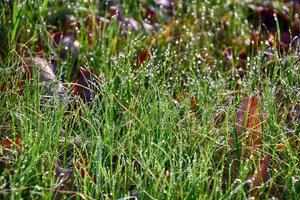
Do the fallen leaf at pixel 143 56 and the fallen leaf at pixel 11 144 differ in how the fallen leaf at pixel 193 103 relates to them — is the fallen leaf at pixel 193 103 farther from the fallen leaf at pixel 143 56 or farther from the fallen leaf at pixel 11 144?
the fallen leaf at pixel 11 144

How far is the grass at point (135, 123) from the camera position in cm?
238

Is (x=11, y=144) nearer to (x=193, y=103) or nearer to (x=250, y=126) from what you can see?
(x=193, y=103)

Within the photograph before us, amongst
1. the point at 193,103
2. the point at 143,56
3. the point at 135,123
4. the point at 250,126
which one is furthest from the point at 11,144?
the point at 143,56

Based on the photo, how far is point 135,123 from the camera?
2697 millimetres

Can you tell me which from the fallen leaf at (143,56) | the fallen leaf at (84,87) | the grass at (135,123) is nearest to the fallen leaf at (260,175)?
the grass at (135,123)

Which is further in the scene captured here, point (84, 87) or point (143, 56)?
point (143, 56)

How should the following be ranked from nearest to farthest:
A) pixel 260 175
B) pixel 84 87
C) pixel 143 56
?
1. pixel 260 175
2. pixel 84 87
3. pixel 143 56

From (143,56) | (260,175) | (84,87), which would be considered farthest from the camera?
(143,56)

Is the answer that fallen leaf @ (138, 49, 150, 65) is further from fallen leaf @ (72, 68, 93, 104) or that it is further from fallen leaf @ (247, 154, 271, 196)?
fallen leaf @ (247, 154, 271, 196)

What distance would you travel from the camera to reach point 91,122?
2688 mm

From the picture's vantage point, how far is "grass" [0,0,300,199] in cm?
238

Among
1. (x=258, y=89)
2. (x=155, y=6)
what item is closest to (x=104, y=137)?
(x=258, y=89)

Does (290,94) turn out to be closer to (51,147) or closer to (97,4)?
(51,147)

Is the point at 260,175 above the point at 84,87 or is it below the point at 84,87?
below
